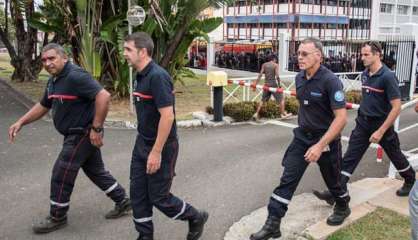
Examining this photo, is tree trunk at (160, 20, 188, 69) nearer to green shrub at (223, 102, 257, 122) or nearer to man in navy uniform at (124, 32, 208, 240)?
green shrub at (223, 102, 257, 122)

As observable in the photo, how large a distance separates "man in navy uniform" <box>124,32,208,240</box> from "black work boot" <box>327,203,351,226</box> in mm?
1267

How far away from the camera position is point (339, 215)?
4.49 meters

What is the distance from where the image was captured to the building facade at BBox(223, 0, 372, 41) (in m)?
51.4

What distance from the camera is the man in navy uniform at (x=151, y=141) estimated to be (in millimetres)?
3664

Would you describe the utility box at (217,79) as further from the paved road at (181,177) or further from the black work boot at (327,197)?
the black work boot at (327,197)

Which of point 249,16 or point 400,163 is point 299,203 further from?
point 249,16

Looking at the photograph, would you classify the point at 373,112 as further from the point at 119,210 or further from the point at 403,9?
the point at 403,9

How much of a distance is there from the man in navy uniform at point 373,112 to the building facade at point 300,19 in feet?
142

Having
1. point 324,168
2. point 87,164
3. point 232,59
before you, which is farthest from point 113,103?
point 232,59

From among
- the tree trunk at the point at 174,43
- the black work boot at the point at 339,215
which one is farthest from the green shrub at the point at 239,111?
the black work boot at the point at 339,215

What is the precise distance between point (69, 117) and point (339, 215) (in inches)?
105

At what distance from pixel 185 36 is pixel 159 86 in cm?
1011

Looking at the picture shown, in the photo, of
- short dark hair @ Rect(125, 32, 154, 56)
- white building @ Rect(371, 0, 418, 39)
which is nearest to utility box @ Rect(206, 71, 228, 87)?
short dark hair @ Rect(125, 32, 154, 56)

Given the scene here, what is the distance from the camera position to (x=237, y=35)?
58.6m
